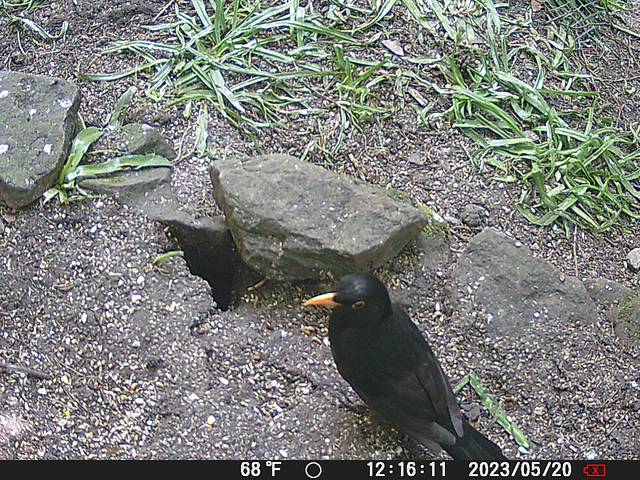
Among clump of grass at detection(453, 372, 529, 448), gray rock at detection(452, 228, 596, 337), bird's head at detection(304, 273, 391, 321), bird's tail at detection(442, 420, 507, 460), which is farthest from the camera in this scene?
gray rock at detection(452, 228, 596, 337)

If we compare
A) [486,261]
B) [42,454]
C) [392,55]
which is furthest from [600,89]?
[42,454]

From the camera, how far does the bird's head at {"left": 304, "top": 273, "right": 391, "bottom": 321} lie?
281 centimetres

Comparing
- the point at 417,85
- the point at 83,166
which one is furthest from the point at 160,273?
the point at 417,85

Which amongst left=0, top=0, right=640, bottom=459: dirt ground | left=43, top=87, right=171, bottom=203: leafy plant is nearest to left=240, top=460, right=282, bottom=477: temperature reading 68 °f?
left=0, top=0, right=640, bottom=459: dirt ground

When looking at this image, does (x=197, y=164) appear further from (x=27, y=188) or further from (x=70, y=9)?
(x=70, y=9)

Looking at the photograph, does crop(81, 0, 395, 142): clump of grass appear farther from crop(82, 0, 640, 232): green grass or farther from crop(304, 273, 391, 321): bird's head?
crop(304, 273, 391, 321): bird's head

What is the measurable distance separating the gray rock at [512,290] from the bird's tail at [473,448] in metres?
0.60

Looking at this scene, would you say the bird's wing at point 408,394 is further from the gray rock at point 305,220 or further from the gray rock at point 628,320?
the gray rock at point 628,320

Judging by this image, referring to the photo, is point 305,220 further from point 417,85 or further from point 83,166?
point 417,85

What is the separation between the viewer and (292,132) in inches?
159

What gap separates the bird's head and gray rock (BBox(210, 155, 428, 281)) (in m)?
0.46

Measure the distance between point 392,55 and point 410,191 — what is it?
1.03 metres

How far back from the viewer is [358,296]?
9.23 feet

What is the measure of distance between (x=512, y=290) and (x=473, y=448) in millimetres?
903
